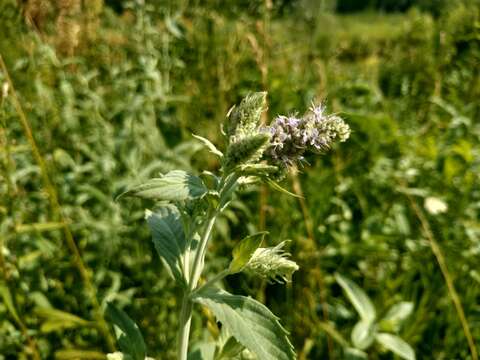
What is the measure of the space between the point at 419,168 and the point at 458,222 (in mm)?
401

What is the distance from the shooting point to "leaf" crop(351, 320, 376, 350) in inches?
73.3

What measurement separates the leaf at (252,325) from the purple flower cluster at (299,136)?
0.32m

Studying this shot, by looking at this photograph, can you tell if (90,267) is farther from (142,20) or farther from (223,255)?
(142,20)

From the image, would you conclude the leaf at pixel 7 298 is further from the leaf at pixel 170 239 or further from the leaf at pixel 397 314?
the leaf at pixel 397 314

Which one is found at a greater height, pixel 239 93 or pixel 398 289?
pixel 239 93

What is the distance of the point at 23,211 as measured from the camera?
2180 mm

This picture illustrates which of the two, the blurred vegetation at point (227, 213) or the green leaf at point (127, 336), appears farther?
the blurred vegetation at point (227, 213)

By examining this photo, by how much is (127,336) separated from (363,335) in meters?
1.03

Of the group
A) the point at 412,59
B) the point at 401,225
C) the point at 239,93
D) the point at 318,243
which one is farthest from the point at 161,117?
the point at 412,59

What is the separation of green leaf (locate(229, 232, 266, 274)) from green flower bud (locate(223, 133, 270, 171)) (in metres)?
0.16

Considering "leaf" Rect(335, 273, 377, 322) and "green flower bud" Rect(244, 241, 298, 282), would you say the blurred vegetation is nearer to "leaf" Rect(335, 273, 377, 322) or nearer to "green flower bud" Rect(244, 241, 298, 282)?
"leaf" Rect(335, 273, 377, 322)

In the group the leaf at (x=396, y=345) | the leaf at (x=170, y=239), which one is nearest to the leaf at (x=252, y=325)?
the leaf at (x=170, y=239)

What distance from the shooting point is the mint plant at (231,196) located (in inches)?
39.7

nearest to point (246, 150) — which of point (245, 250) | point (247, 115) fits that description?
point (247, 115)
